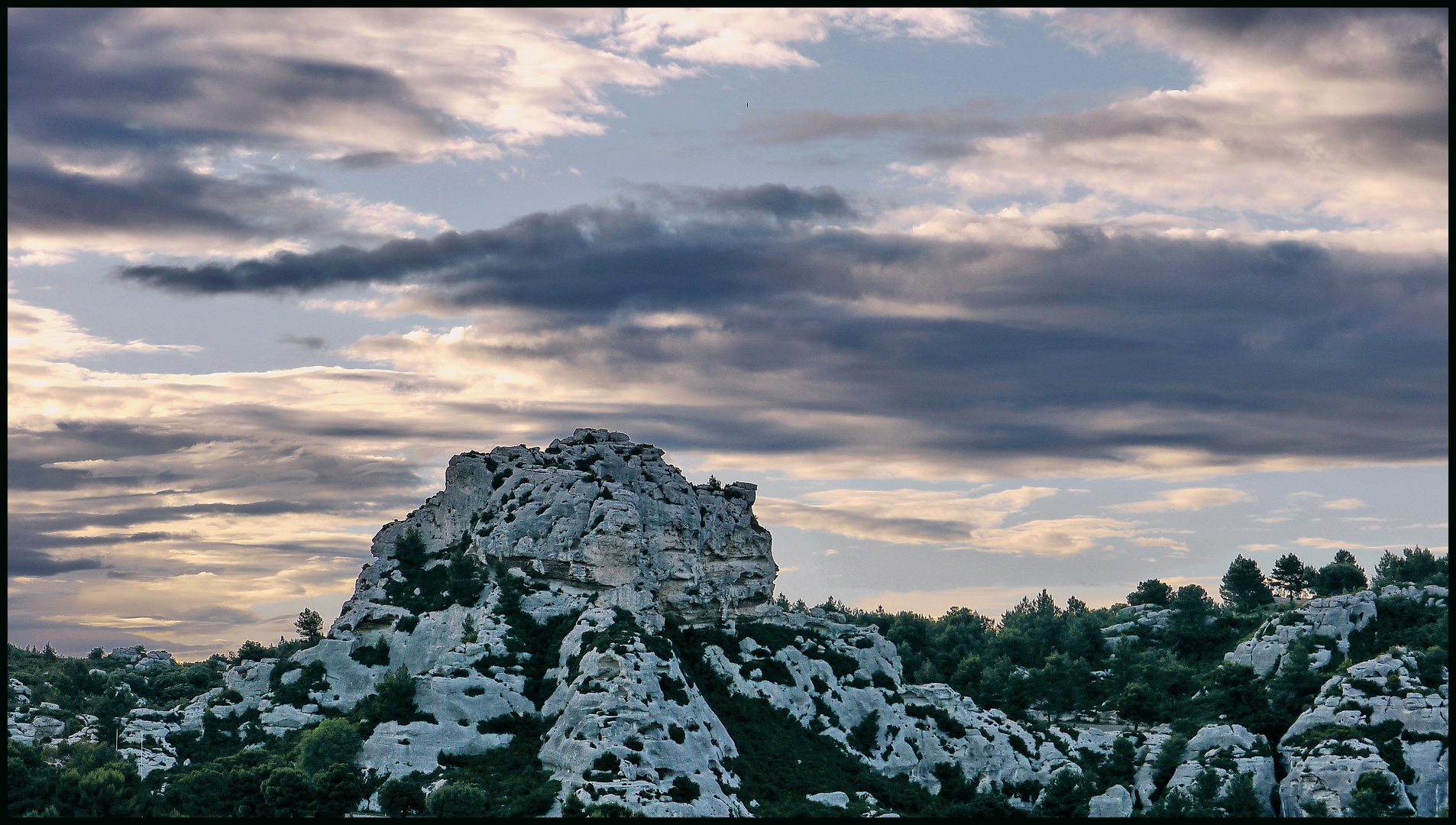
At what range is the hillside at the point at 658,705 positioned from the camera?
111m

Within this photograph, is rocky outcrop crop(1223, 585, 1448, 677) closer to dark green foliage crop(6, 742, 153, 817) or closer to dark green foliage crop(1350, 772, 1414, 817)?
dark green foliage crop(1350, 772, 1414, 817)

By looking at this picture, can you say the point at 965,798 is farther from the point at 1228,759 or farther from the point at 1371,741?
the point at 1371,741

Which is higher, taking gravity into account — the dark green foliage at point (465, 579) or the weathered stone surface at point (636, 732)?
the dark green foliage at point (465, 579)

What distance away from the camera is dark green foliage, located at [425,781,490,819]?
3996 inches

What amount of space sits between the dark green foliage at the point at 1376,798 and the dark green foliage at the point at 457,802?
83747 mm

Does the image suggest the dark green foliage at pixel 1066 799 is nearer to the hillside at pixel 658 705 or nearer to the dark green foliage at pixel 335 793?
the hillside at pixel 658 705

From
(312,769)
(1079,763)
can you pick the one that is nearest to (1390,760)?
(1079,763)

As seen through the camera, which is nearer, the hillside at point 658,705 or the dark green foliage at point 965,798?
the hillside at point 658,705

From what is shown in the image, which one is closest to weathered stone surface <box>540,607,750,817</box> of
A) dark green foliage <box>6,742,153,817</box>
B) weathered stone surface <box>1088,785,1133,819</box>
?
dark green foliage <box>6,742,153,817</box>

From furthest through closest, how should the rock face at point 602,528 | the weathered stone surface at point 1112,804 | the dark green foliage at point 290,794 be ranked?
1. the rock face at point 602,528
2. the weathered stone surface at point 1112,804
3. the dark green foliage at point 290,794

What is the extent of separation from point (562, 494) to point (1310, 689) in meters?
94.6

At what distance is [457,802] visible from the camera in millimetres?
102188

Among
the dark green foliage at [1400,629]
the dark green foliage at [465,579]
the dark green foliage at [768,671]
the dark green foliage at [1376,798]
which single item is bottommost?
the dark green foliage at [1376,798]

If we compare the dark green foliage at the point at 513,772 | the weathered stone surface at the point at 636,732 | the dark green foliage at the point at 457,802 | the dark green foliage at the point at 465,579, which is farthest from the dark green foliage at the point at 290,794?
the dark green foliage at the point at 465,579
